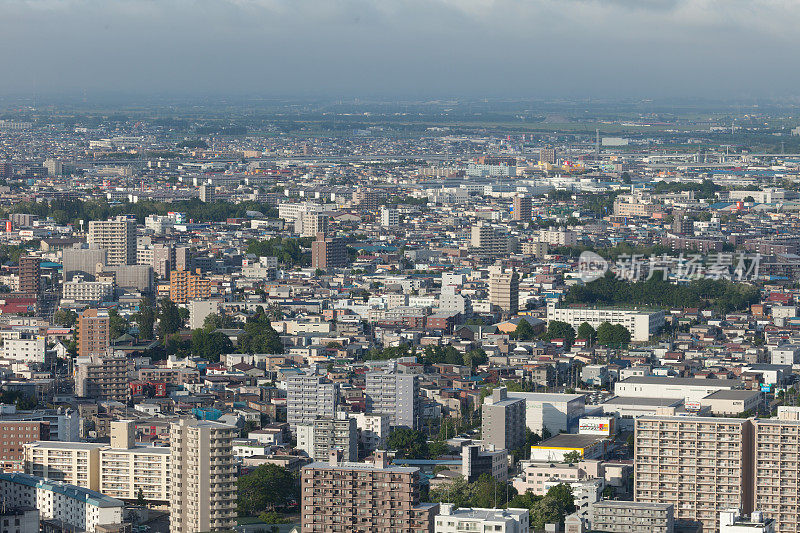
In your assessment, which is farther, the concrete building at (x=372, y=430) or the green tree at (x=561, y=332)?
the green tree at (x=561, y=332)

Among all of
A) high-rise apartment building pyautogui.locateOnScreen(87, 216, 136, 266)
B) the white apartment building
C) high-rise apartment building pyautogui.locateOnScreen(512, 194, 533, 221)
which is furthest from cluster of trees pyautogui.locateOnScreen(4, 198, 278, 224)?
the white apartment building

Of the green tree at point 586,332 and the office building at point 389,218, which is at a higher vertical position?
the green tree at point 586,332

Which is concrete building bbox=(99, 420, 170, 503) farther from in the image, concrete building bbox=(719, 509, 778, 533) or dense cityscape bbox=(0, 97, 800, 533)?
concrete building bbox=(719, 509, 778, 533)

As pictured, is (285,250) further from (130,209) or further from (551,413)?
(551,413)

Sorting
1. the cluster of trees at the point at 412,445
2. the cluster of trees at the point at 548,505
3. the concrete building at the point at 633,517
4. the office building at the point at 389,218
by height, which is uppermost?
the concrete building at the point at 633,517

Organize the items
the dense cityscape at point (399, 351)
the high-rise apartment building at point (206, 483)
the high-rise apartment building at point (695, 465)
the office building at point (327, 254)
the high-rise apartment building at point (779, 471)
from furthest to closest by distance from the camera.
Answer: the office building at point (327, 254), the high-rise apartment building at point (695, 465), the dense cityscape at point (399, 351), the high-rise apartment building at point (779, 471), the high-rise apartment building at point (206, 483)

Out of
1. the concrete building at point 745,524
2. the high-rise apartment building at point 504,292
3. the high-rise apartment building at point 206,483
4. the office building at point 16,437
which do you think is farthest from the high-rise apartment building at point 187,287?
the concrete building at point 745,524

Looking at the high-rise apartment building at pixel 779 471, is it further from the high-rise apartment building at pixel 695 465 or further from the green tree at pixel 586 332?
the green tree at pixel 586 332
